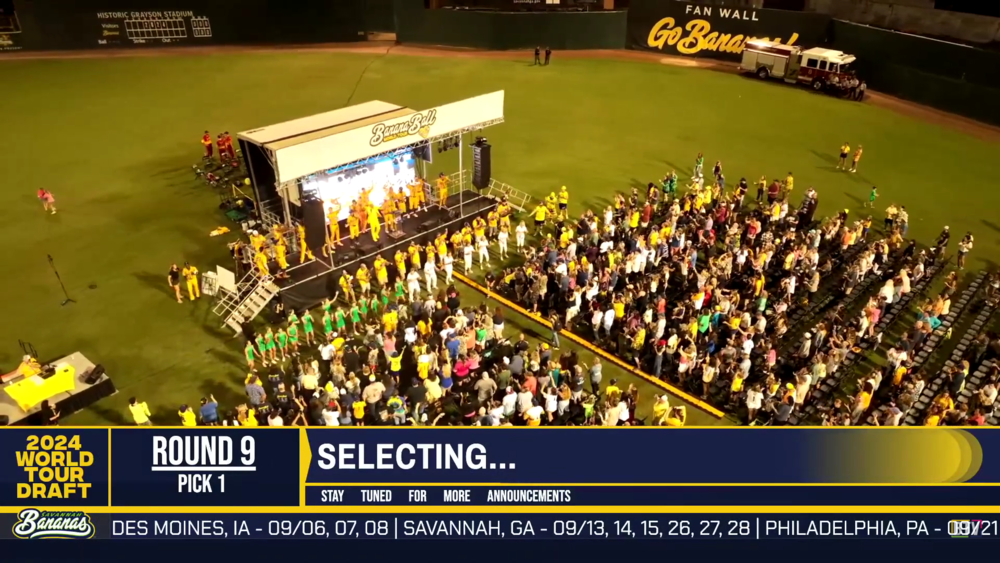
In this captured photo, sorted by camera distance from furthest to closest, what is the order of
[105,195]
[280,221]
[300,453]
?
1. [105,195]
2. [280,221]
3. [300,453]

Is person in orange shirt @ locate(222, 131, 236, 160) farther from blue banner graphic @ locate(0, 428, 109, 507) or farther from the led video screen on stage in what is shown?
blue banner graphic @ locate(0, 428, 109, 507)

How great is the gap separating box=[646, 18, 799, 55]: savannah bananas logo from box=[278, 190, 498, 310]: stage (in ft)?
91.8

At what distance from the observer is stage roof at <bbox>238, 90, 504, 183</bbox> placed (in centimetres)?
1889

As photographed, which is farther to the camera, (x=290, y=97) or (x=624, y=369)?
(x=290, y=97)

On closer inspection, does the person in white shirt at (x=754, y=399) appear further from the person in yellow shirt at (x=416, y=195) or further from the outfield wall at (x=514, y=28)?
the outfield wall at (x=514, y=28)

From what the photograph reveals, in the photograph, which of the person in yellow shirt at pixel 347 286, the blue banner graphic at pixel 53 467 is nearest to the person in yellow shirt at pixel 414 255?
the person in yellow shirt at pixel 347 286

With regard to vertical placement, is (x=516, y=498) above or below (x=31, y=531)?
above

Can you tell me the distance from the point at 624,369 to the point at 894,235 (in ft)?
35.7

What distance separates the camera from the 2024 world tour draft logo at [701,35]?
43531 mm

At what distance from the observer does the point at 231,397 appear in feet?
54.3

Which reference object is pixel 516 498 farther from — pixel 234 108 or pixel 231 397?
pixel 234 108

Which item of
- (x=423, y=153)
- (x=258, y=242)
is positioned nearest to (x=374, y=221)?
(x=258, y=242)

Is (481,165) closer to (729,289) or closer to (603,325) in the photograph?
(603,325)

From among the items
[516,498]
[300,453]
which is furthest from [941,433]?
[300,453]
